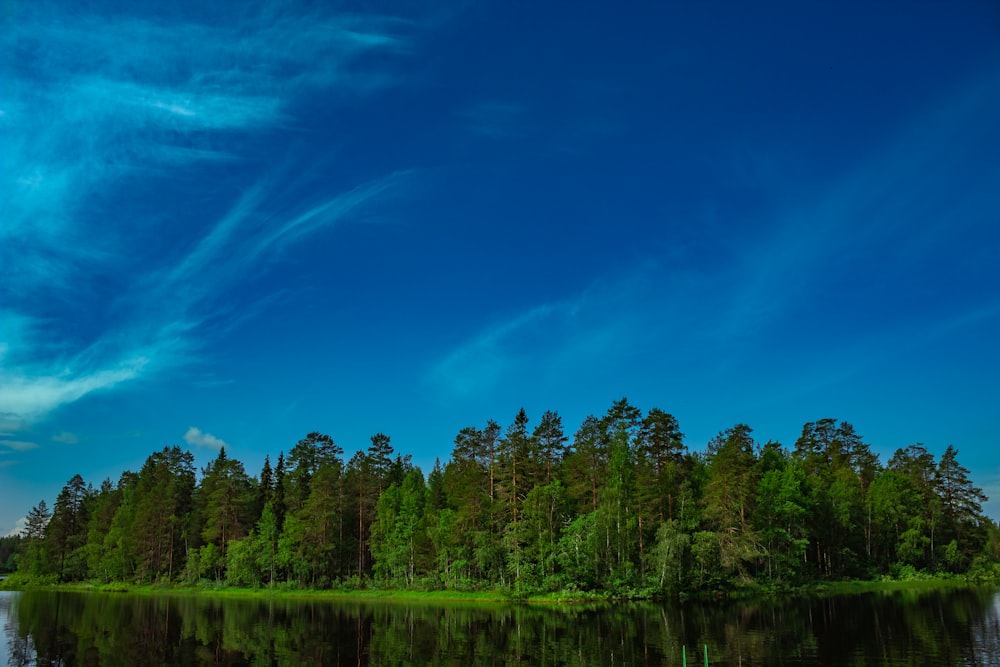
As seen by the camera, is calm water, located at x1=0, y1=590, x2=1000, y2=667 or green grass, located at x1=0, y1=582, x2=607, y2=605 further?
green grass, located at x1=0, y1=582, x2=607, y2=605

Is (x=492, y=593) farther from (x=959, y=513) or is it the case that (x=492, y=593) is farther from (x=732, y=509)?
(x=959, y=513)

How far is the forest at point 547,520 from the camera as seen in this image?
79.1m

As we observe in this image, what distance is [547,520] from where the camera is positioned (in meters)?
81.5

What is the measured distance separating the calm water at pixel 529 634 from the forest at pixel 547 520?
31.2 ft

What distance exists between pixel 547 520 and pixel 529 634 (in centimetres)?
3270

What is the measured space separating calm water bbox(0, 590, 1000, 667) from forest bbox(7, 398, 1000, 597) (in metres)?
9.52

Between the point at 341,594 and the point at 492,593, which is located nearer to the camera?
the point at 492,593

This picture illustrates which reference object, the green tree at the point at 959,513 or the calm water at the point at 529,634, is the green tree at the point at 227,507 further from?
the green tree at the point at 959,513

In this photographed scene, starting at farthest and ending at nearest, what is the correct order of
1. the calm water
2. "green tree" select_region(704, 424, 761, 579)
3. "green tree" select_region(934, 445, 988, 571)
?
"green tree" select_region(934, 445, 988, 571) → "green tree" select_region(704, 424, 761, 579) → the calm water

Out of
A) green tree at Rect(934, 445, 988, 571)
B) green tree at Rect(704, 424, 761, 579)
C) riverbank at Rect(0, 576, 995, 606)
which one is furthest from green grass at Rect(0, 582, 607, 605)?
green tree at Rect(934, 445, 988, 571)

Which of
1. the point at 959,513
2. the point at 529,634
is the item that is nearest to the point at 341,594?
the point at 529,634

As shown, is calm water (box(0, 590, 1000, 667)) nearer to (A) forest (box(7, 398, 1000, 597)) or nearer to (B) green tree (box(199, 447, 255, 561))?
(A) forest (box(7, 398, 1000, 597))

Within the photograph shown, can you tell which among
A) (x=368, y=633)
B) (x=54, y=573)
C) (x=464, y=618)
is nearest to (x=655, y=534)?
(x=464, y=618)

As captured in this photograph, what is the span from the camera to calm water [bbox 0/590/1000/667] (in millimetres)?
38188
